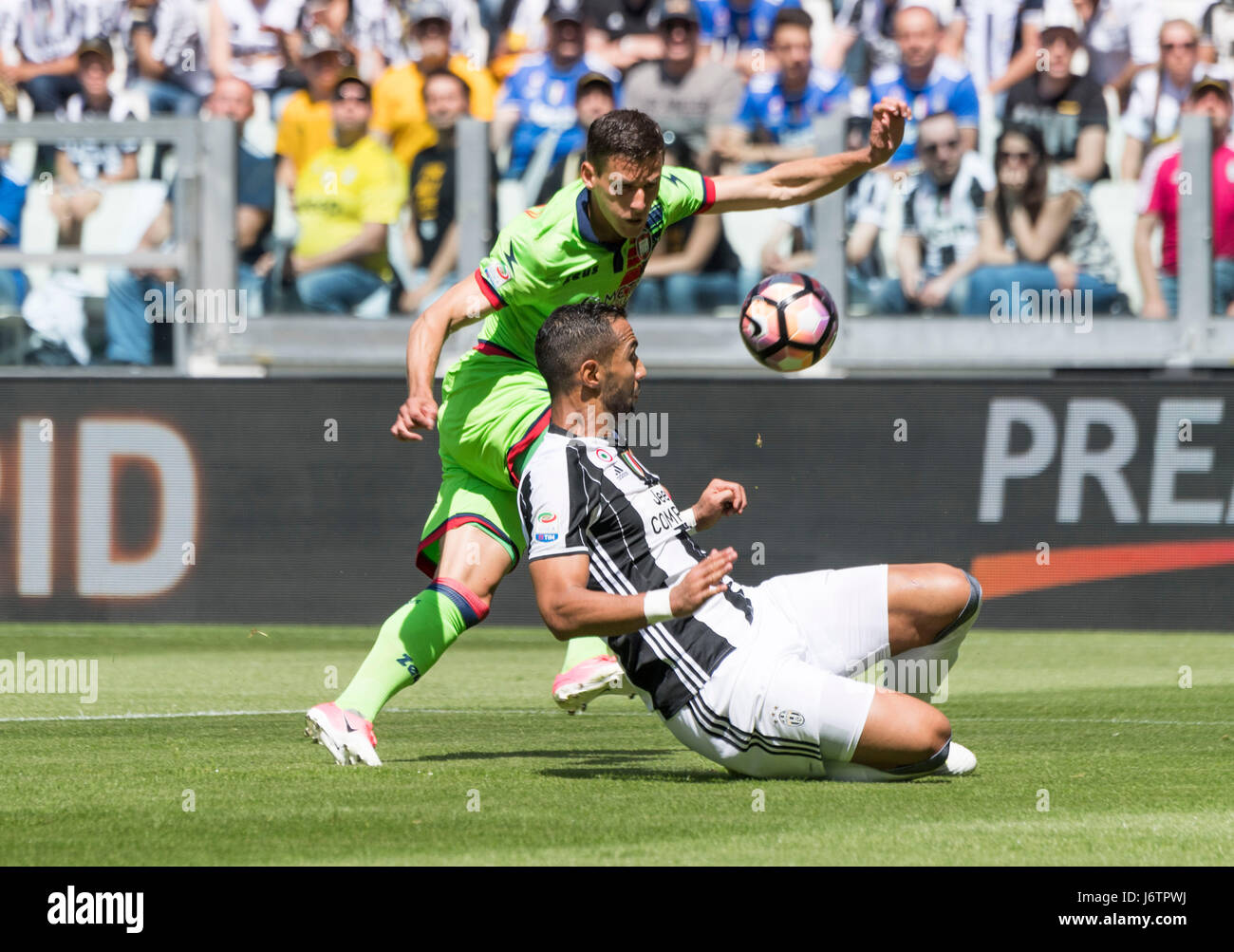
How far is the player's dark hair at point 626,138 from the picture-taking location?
6.32 metres

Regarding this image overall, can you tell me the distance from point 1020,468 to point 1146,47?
423cm

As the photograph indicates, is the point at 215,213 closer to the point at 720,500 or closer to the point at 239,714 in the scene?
the point at 239,714

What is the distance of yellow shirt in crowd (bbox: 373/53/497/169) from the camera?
12.9 m

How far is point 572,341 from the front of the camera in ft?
18.7

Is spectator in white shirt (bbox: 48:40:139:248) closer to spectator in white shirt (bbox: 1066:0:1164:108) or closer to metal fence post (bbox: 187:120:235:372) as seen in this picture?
metal fence post (bbox: 187:120:235:372)

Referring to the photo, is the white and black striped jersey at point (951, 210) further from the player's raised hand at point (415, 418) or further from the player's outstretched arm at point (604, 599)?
the player's outstretched arm at point (604, 599)

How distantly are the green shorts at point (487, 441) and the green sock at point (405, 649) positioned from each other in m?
0.38

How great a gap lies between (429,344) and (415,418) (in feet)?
1.84

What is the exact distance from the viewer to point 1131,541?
39.8 feet

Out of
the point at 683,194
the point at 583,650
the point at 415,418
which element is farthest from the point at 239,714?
the point at 683,194

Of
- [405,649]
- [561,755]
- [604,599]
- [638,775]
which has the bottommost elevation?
[561,755]

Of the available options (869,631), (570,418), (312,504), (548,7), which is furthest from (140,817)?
(548,7)

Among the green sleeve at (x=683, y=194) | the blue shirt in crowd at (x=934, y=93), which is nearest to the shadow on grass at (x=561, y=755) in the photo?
the green sleeve at (x=683, y=194)
